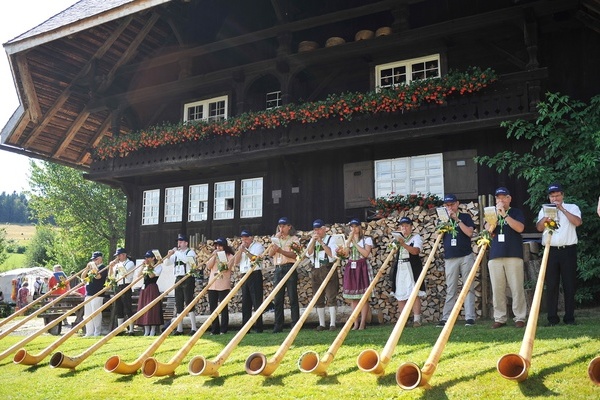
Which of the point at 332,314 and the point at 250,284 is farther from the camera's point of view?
the point at 250,284

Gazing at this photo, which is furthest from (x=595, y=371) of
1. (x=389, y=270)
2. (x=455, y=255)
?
(x=389, y=270)

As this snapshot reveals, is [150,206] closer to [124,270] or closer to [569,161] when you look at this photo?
[124,270]

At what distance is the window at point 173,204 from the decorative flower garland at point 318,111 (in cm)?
203

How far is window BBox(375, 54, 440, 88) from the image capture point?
15.0 metres

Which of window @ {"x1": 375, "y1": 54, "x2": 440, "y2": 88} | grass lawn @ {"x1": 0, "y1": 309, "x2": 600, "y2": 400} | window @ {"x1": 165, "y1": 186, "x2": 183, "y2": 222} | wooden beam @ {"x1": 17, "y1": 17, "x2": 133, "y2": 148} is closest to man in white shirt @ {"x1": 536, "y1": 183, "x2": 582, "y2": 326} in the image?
grass lawn @ {"x1": 0, "y1": 309, "x2": 600, "y2": 400}

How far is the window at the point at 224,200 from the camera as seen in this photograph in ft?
58.5

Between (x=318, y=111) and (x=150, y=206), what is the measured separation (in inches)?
307

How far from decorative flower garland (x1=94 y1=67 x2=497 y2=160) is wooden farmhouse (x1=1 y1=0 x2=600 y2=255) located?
0.16ft

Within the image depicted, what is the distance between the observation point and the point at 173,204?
62.4 ft

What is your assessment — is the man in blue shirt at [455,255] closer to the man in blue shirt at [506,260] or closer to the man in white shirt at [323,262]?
the man in blue shirt at [506,260]

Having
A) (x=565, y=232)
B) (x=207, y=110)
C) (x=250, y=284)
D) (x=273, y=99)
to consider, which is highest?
Result: (x=273, y=99)

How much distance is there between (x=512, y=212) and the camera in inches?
345

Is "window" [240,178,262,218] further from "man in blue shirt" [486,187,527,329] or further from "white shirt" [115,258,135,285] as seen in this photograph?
"man in blue shirt" [486,187,527,329]

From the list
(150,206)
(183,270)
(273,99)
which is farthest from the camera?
(150,206)
